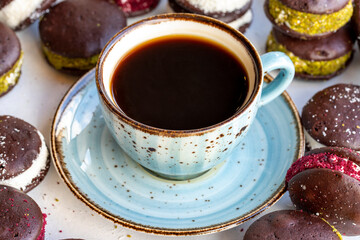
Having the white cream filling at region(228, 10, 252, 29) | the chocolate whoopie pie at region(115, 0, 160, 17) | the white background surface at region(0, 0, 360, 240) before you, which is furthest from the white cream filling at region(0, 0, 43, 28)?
the white cream filling at region(228, 10, 252, 29)

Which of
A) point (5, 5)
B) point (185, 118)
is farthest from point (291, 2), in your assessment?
point (5, 5)

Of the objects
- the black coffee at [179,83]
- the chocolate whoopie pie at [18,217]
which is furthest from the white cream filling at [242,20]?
the chocolate whoopie pie at [18,217]

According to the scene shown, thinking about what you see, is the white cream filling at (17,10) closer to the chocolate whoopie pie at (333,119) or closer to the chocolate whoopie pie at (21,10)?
the chocolate whoopie pie at (21,10)

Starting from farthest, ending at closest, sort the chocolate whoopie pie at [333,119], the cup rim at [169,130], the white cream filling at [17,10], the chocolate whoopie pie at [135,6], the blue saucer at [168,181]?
the chocolate whoopie pie at [135,6], the white cream filling at [17,10], the chocolate whoopie pie at [333,119], the blue saucer at [168,181], the cup rim at [169,130]

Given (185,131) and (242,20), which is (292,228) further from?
(242,20)

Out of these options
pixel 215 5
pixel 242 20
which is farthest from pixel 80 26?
pixel 242 20
